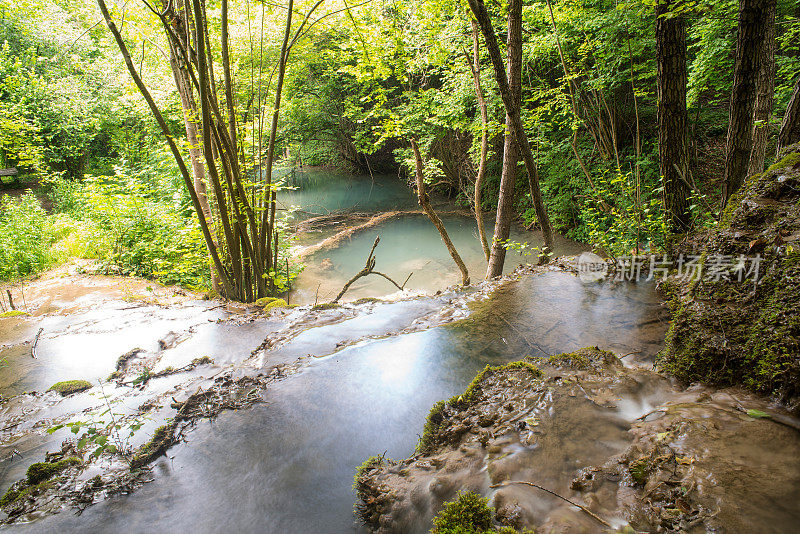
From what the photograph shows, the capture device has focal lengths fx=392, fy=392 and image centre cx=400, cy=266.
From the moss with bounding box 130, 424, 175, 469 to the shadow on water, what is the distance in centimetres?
7

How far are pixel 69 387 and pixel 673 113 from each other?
6.02 metres

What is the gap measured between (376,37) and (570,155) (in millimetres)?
6707

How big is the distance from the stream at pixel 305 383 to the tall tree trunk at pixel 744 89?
163cm

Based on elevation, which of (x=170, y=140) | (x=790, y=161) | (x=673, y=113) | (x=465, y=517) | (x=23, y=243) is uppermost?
(x=170, y=140)

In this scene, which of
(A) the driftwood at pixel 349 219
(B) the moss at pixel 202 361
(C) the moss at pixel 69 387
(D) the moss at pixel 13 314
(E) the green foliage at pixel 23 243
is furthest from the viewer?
(A) the driftwood at pixel 349 219

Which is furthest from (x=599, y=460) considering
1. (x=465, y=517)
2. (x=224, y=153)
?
(x=224, y=153)

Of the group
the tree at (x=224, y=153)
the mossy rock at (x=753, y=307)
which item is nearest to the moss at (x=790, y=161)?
the mossy rock at (x=753, y=307)

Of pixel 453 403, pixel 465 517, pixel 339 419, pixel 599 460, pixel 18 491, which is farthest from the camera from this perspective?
pixel 339 419

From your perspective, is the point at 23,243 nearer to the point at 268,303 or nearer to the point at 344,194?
the point at 268,303

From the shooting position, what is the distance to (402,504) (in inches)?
68.7

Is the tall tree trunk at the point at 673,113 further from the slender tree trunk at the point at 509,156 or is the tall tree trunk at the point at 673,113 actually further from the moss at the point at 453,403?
the moss at the point at 453,403

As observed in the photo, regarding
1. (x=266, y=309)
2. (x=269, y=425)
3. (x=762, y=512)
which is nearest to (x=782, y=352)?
(x=762, y=512)

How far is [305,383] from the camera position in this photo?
10.2 ft

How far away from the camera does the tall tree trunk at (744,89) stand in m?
3.29
